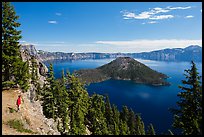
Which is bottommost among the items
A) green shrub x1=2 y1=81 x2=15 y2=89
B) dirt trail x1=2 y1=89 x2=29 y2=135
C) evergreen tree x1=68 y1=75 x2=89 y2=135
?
evergreen tree x1=68 y1=75 x2=89 y2=135

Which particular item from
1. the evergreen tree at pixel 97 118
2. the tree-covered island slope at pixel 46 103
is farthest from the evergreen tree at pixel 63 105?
the evergreen tree at pixel 97 118

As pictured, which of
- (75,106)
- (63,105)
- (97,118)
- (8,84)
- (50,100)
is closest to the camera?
(8,84)

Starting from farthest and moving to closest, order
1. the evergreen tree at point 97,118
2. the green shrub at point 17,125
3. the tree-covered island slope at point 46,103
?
the evergreen tree at point 97,118, the tree-covered island slope at point 46,103, the green shrub at point 17,125

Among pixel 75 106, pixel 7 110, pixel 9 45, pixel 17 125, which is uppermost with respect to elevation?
pixel 9 45

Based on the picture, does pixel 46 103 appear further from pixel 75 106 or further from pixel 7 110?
pixel 7 110

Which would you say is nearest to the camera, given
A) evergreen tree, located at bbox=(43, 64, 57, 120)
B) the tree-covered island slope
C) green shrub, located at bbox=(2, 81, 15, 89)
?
the tree-covered island slope

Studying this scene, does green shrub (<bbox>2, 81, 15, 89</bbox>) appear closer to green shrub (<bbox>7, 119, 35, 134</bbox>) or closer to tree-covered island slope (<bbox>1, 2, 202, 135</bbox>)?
tree-covered island slope (<bbox>1, 2, 202, 135</bbox>)

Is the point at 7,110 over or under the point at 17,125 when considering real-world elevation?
over

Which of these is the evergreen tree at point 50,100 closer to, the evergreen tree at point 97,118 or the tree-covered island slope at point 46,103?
the tree-covered island slope at point 46,103

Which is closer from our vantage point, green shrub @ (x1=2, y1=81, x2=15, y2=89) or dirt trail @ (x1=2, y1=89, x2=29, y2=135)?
dirt trail @ (x1=2, y1=89, x2=29, y2=135)

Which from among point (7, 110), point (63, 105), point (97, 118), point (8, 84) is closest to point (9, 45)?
point (8, 84)

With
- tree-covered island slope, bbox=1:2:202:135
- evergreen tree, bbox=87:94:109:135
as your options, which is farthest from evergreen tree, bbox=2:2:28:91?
evergreen tree, bbox=87:94:109:135

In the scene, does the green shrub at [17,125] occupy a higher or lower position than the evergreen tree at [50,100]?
higher
